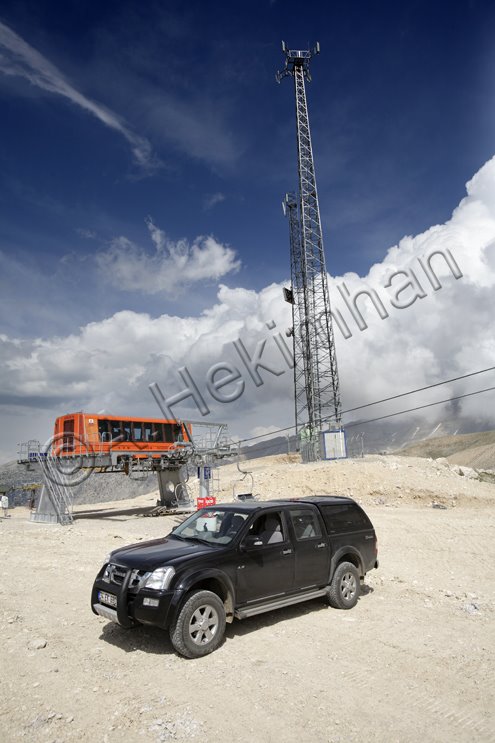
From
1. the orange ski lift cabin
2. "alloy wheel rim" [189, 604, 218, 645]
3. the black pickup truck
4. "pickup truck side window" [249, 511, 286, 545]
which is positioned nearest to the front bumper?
the black pickup truck

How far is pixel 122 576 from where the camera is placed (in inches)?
248

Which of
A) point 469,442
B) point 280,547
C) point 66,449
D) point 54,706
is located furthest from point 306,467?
point 469,442

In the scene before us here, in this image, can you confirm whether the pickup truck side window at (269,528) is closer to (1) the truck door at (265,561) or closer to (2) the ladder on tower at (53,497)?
(1) the truck door at (265,561)

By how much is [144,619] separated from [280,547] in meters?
2.20

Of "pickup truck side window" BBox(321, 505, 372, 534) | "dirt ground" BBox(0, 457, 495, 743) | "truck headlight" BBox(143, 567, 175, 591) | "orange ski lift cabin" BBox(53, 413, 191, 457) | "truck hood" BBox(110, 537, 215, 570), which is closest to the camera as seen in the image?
"dirt ground" BBox(0, 457, 495, 743)

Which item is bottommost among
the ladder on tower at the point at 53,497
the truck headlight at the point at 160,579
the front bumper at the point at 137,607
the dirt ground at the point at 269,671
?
the dirt ground at the point at 269,671

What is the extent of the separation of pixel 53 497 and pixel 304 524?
1764 cm

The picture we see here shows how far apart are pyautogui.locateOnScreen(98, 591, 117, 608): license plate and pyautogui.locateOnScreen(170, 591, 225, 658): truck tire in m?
0.93

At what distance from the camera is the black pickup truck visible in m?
5.88

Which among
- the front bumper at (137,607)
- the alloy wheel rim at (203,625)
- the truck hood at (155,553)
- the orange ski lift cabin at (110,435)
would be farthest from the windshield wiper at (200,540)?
the orange ski lift cabin at (110,435)

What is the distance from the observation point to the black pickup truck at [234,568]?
232 inches

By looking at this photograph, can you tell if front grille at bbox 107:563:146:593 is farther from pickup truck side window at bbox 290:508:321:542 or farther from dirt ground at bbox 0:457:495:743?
Result: pickup truck side window at bbox 290:508:321:542

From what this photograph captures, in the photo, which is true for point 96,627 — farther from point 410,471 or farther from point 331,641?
point 410,471

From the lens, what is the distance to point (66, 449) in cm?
2450
